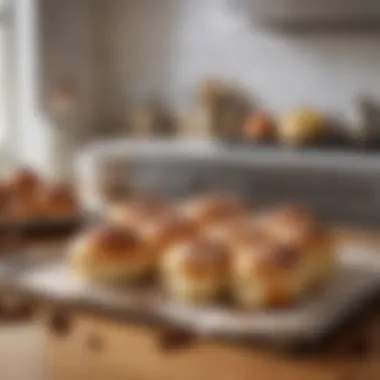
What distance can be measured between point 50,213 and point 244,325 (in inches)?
23.7

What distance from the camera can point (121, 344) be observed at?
84 cm

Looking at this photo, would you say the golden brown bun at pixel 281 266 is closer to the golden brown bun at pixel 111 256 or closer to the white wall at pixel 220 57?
the golden brown bun at pixel 111 256

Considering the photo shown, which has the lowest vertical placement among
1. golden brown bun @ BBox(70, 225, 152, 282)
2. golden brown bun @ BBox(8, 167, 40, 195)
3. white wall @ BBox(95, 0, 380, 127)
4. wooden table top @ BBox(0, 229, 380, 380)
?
wooden table top @ BBox(0, 229, 380, 380)

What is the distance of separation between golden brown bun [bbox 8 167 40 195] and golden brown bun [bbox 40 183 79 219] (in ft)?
0.11

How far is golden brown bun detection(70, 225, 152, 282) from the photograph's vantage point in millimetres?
1034

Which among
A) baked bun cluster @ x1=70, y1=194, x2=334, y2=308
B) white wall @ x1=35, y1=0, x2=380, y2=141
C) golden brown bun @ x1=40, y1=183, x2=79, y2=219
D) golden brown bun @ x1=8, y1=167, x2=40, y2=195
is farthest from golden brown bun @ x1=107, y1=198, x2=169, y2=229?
white wall @ x1=35, y1=0, x2=380, y2=141

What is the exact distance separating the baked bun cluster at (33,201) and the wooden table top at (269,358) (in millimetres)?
Result: 522

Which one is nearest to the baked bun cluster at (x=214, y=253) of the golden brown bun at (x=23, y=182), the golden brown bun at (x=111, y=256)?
the golden brown bun at (x=111, y=256)

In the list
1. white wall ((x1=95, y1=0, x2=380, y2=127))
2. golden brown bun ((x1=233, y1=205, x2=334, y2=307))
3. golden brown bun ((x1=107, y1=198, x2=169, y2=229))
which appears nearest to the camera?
golden brown bun ((x1=233, y1=205, x2=334, y2=307))

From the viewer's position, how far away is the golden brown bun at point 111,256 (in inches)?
40.7

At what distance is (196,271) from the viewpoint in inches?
37.2

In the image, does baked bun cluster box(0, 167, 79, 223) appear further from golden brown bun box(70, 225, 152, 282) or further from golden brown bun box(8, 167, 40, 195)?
golden brown bun box(70, 225, 152, 282)

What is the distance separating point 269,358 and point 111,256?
0.30 metres

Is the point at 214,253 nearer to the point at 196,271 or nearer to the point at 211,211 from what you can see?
the point at 196,271
